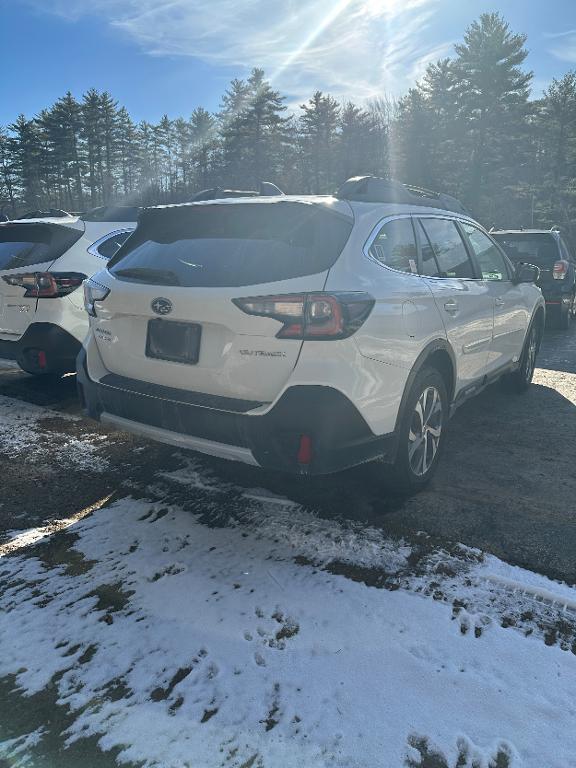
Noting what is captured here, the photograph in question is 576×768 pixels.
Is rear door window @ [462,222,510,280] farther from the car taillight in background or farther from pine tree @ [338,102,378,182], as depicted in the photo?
pine tree @ [338,102,378,182]

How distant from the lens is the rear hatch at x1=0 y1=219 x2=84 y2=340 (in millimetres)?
5273

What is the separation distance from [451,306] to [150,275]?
1.90 m

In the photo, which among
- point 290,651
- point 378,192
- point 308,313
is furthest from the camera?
point 378,192

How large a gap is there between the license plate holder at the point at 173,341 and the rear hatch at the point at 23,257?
2.54 m

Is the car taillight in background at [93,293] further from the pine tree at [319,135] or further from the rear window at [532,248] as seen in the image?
the pine tree at [319,135]

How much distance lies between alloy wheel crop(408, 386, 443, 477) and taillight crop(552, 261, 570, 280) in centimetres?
829

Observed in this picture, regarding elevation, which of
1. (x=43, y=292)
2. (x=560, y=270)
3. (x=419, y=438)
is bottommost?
(x=419, y=438)

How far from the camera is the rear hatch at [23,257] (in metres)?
5.27

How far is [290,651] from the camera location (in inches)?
89.5

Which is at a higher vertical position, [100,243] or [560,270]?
[560,270]

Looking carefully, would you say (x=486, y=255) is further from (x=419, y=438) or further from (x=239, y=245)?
(x=239, y=245)

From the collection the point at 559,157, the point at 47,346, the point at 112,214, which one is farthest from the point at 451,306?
the point at 559,157

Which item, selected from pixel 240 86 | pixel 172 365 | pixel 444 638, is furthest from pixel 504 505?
pixel 240 86

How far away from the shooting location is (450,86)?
41.2 meters
